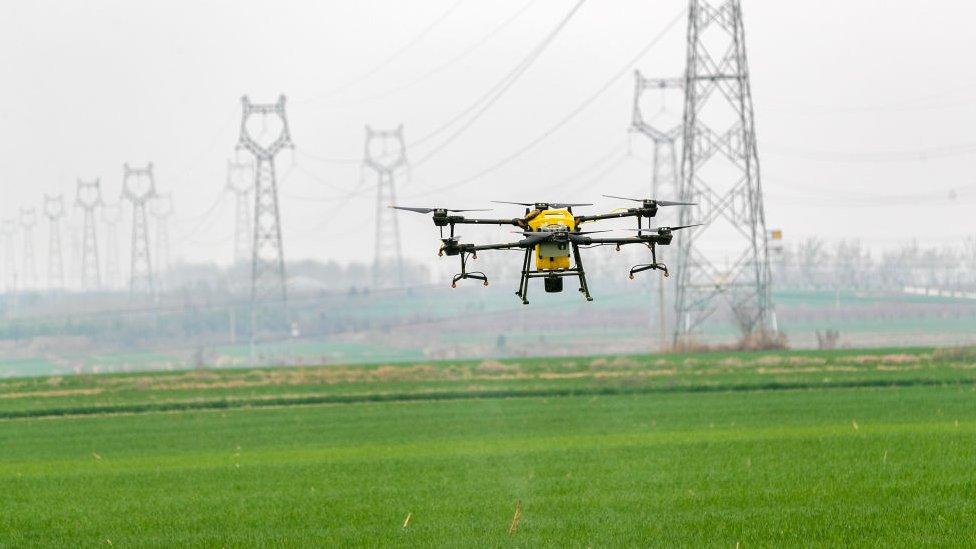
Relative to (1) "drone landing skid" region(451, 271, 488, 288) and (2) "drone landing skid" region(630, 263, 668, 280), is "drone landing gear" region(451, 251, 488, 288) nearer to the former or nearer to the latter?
(1) "drone landing skid" region(451, 271, 488, 288)

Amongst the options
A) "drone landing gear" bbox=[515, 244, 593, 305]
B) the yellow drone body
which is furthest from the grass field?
the yellow drone body

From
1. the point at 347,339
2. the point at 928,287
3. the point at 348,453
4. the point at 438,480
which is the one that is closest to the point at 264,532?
the point at 438,480

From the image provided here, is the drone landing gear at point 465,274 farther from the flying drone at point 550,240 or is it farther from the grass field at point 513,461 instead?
the grass field at point 513,461

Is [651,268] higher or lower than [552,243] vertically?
lower

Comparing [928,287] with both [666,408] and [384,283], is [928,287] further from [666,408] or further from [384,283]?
[666,408]

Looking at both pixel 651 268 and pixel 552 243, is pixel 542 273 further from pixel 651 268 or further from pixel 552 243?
pixel 651 268

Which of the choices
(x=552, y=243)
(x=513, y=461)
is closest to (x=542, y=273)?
(x=552, y=243)
